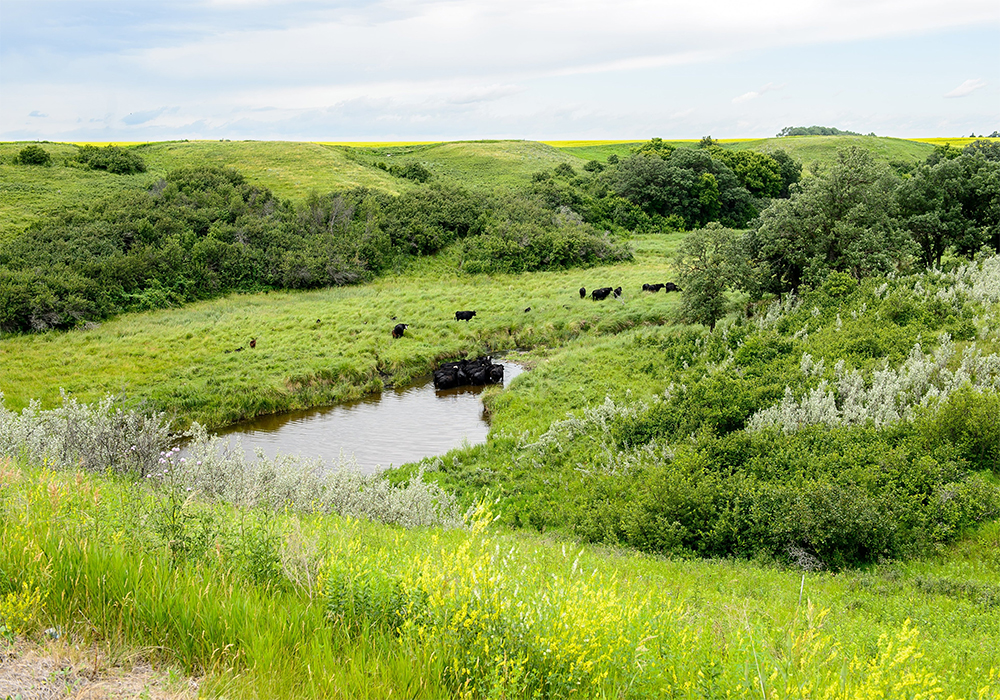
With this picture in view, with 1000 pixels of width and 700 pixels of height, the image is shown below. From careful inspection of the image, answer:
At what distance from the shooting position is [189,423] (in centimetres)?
2244

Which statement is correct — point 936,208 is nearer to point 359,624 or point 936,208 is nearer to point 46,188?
point 359,624

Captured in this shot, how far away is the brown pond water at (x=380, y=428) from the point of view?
20422 mm

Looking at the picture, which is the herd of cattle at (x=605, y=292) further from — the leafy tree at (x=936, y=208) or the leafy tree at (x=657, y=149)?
the leafy tree at (x=657, y=149)

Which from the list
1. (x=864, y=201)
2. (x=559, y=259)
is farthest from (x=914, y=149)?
(x=864, y=201)

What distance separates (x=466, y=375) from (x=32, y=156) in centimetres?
5448

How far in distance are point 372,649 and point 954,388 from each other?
13.7m

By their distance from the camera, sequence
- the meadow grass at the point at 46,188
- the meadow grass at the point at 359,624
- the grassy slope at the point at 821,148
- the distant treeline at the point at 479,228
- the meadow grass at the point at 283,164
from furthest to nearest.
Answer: the grassy slope at the point at 821,148, the meadow grass at the point at 283,164, the meadow grass at the point at 46,188, the distant treeline at the point at 479,228, the meadow grass at the point at 359,624

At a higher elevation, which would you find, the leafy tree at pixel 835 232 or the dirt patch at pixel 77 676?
the leafy tree at pixel 835 232

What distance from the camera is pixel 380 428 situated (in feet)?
74.6

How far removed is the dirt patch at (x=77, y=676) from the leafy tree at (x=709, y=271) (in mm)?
23024

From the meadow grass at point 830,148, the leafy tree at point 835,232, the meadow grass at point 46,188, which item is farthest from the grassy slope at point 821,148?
the leafy tree at point 835,232

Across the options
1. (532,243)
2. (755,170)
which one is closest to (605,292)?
(532,243)

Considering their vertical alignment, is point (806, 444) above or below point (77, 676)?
below

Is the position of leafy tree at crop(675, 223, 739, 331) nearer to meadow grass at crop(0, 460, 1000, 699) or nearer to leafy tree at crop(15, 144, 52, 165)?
→ meadow grass at crop(0, 460, 1000, 699)
